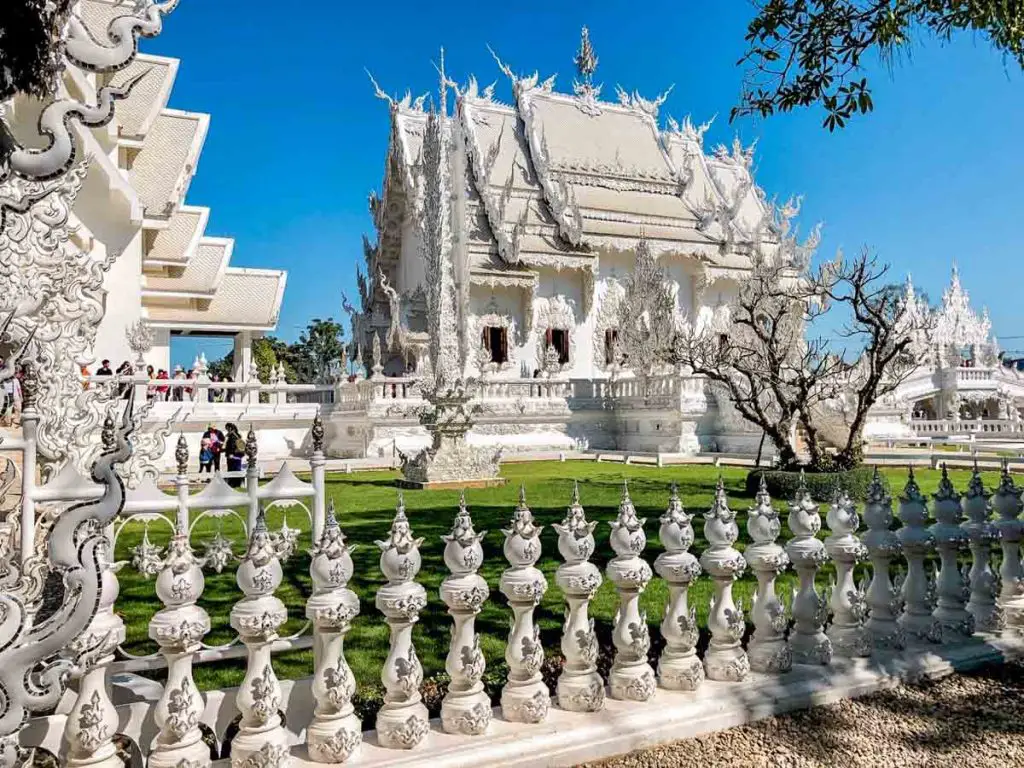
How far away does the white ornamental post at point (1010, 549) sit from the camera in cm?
420

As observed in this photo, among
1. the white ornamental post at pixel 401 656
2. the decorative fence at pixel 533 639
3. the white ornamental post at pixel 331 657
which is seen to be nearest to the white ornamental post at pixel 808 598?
the decorative fence at pixel 533 639

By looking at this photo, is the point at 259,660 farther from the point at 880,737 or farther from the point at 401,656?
the point at 880,737

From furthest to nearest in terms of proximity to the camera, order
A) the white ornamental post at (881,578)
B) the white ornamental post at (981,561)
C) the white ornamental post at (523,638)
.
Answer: the white ornamental post at (981,561) < the white ornamental post at (881,578) < the white ornamental post at (523,638)

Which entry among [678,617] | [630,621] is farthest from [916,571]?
[630,621]

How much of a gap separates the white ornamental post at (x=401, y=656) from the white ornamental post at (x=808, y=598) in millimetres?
1781

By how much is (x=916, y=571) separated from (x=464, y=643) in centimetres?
244

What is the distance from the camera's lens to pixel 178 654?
2.42m

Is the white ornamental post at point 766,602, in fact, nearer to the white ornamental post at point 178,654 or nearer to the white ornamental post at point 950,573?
the white ornamental post at point 950,573

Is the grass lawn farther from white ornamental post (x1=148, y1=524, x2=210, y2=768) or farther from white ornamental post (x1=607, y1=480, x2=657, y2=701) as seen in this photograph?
white ornamental post (x1=148, y1=524, x2=210, y2=768)

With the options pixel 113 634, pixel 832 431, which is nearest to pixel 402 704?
pixel 113 634

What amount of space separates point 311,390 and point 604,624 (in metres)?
17.0

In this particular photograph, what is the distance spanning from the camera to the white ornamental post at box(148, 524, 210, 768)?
238 cm

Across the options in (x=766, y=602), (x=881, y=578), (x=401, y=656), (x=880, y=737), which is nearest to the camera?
(x=401, y=656)

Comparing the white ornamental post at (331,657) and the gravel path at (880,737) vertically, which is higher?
the white ornamental post at (331,657)
